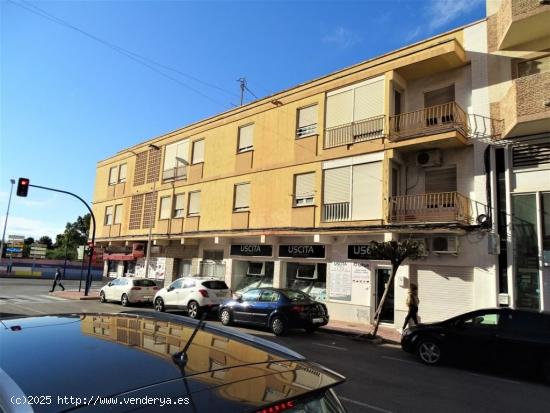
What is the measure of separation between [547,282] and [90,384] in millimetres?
14527

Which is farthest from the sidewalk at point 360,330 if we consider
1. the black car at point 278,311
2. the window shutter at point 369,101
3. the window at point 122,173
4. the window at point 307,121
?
the window at point 122,173

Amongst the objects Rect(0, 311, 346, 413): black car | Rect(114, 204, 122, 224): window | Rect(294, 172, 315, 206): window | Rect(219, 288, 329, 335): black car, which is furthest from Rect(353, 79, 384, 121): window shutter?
Rect(114, 204, 122, 224): window

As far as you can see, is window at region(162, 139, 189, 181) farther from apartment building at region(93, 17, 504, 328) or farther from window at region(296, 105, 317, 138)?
window at region(296, 105, 317, 138)

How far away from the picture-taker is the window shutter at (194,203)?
2559 cm

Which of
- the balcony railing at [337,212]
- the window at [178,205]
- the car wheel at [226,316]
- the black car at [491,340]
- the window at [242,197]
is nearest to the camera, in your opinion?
the black car at [491,340]

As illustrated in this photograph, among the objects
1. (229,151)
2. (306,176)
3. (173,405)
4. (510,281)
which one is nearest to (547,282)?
(510,281)

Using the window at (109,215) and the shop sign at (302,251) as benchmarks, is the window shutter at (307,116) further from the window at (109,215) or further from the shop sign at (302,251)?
the window at (109,215)

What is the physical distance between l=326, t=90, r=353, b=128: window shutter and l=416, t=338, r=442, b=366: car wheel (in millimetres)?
10745

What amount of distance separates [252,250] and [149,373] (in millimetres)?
19916

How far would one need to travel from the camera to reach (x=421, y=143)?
15.5 m

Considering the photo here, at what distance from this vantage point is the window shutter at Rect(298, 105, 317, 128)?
19.9 m

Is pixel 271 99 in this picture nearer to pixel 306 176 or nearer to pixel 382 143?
pixel 306 176

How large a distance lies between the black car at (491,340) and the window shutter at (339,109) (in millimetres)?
10630

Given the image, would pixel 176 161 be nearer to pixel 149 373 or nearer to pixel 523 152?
pixel 523 152
